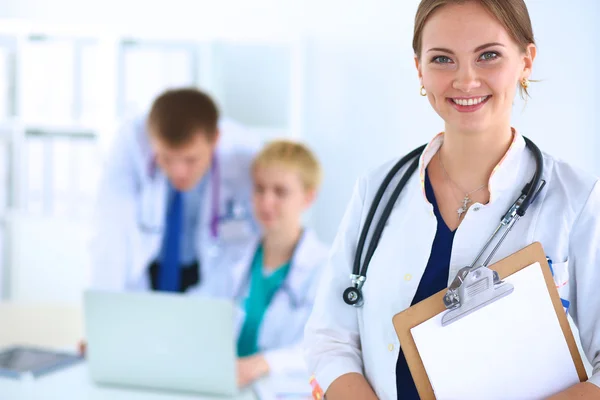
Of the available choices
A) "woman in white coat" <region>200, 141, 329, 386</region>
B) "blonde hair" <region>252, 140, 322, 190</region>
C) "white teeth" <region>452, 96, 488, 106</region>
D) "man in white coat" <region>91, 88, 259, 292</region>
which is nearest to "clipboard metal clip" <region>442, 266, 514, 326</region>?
"white teeth" <region>452, 96, 488, 106</region>

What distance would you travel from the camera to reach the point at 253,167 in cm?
236

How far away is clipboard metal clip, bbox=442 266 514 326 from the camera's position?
897 mm

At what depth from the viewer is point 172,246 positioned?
2607 millimetres

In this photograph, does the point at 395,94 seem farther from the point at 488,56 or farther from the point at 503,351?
the point at 503,351

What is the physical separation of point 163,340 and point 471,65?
1005 mm

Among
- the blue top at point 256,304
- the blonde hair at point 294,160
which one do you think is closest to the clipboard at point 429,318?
the blue top at point 256,304

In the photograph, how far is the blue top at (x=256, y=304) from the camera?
7.00 ft

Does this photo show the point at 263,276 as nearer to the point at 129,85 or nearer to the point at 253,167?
the point at 253,167

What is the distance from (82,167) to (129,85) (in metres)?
0.47

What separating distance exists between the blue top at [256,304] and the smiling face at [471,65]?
1.29m

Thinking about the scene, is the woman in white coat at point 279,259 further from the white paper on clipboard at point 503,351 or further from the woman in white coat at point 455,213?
the white paper on clipboard at point 503,351

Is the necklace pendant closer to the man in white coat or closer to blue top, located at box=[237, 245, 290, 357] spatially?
blue top, located at box=[237, 245, 290, 357]

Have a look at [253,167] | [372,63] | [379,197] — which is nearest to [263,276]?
[253,167]

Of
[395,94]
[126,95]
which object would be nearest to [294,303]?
[395,94]
